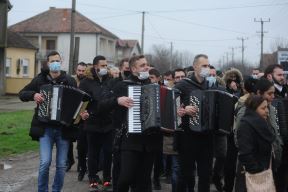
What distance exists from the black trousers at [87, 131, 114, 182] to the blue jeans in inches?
54.1

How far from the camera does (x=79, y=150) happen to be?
1057 cm

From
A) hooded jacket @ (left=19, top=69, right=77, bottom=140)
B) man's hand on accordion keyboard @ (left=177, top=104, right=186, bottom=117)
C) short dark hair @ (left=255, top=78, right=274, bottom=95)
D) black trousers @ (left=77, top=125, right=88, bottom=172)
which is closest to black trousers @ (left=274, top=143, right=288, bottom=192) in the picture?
short dark hair @ (left=255, top=78, right=274, bottom=95)

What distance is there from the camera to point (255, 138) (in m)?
6.53

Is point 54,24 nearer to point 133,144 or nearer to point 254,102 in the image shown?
point 133,144

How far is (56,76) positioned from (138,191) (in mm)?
2179

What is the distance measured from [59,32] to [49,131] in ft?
212

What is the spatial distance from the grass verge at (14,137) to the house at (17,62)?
74.0 feet

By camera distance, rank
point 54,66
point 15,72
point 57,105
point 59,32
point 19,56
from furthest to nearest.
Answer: point 59,32
point 15,72
point 19,56
point 54,66
point 57,105

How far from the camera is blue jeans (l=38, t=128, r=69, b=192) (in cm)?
791

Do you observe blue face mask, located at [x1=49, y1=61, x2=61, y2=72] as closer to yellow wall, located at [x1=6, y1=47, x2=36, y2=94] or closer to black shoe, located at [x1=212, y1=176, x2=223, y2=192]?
black shoe, located at [x1=212, y1=176, x2=223, y2=192]

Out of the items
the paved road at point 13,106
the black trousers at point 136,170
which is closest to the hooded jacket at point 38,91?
the black trousers at point 136,170

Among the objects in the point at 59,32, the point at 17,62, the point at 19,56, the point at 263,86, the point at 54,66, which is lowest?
the point at 263,86

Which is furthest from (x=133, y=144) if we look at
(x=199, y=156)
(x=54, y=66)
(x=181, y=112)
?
(x=54, y=66)

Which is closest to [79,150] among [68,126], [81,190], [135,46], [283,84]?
[81,190]
